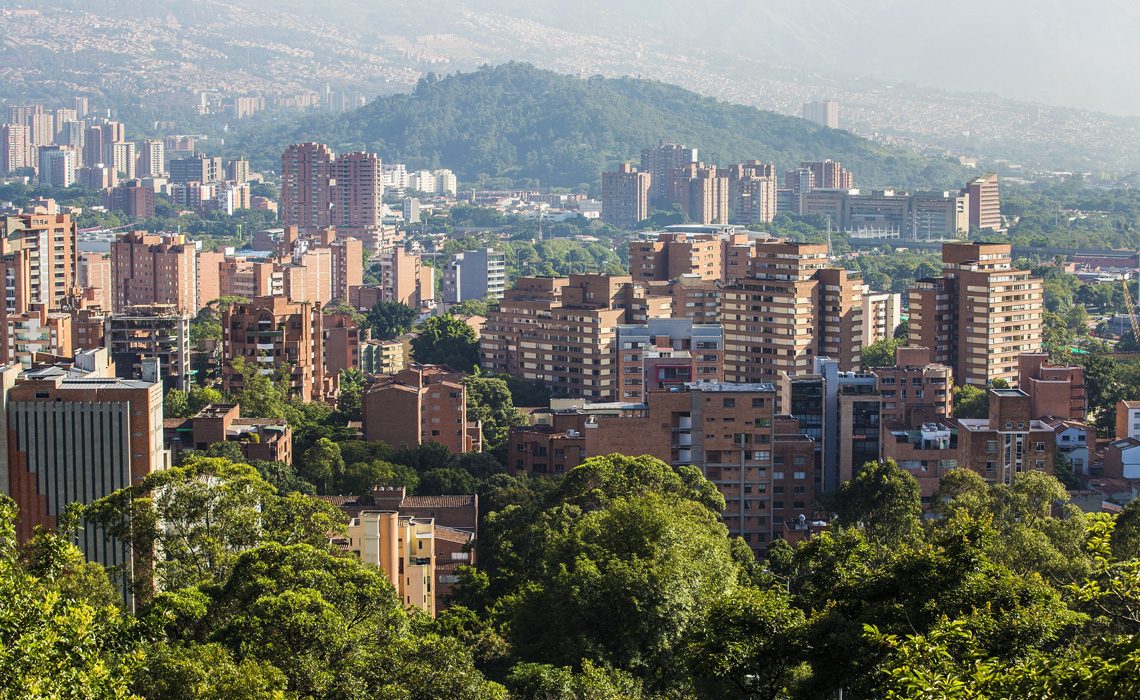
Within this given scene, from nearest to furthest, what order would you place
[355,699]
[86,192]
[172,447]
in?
[355,699] → [172,447] → [86,192]

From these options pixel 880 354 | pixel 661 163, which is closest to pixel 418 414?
pixel 880 354

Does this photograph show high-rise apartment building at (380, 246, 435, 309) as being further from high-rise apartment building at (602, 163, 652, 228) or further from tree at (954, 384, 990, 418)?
high-rise apartment building at (602, 163, 652, 228)

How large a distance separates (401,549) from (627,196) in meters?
77.8

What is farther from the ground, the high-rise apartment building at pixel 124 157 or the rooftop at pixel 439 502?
the high-rise apartment building at pixel 124 157

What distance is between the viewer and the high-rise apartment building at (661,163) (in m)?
98.7

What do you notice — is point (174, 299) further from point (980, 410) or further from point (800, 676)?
point (800, 676)

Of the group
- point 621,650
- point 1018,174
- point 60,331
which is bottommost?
point 621,650

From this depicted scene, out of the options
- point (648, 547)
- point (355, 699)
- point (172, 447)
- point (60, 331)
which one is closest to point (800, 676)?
point (355, 699)

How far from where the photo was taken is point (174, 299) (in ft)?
181

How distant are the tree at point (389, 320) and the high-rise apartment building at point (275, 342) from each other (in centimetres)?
1235

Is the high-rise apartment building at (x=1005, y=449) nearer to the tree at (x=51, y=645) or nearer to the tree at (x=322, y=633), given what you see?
the tree at (x=322, y=633)

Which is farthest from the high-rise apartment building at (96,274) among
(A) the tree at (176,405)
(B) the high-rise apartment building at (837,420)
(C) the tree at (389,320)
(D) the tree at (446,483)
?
(B) the high-rise apartment building at (837,420)

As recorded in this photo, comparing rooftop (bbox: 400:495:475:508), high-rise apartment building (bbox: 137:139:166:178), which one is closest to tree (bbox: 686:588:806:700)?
rooftop (bbox: 400:495:475:508)

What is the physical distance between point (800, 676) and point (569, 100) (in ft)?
389
